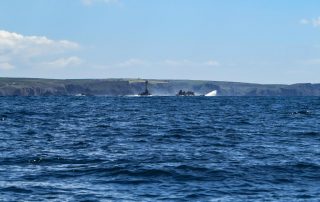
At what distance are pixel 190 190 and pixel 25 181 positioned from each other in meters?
7.49

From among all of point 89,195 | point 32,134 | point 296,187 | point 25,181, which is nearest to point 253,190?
point 296,187

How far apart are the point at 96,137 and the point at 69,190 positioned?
945 inches

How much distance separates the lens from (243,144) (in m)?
42.3

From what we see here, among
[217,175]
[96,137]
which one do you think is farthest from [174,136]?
[217,175]

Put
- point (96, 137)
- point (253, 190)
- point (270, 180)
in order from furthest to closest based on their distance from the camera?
1. point (96, 137)
2. point (270, 180)
3. point (253, 190)

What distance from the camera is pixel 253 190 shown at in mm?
24609

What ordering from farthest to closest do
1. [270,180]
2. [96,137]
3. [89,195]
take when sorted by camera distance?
[96,137] → [270,180] → [89,195]

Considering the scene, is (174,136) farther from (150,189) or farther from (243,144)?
(150,189)

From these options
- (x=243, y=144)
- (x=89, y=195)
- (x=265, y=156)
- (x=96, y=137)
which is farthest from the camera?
(x=96, y=137)

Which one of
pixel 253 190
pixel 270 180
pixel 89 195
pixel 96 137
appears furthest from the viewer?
pixel 96 137

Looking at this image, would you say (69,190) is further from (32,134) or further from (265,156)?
(32,134)

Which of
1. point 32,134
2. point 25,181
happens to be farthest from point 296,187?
point 32,134

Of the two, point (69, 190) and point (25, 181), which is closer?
point (69, 190)

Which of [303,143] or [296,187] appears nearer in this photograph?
[296,187]
